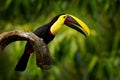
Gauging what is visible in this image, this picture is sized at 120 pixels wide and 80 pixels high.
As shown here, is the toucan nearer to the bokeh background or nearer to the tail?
the tail

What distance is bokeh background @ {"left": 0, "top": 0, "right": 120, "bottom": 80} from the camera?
2641 mm

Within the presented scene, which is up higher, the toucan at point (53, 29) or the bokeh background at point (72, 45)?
the bokeh background at point (72, 45)

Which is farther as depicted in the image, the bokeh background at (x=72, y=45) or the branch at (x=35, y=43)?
the bokeh background at (x=72, y=45)

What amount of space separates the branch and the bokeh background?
2000mm

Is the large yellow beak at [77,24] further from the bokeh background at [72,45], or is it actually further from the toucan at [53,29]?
the bokeh background at [72,45]

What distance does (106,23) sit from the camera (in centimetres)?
313

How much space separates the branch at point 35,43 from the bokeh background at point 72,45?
6.56 feet

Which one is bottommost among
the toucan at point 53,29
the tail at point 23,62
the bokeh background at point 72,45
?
the tail at point 23,62

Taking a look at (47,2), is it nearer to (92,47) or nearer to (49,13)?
(49,13)

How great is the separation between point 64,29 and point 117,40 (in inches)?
23.9

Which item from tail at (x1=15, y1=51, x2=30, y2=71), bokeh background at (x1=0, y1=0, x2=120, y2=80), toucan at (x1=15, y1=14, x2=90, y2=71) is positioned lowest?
tail at (x1=15, y1=51, x2=30, y2=71)

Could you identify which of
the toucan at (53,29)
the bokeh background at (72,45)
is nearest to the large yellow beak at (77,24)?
the toucan at (53,29)

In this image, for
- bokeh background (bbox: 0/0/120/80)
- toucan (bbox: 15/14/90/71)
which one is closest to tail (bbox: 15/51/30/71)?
toucan (bbox: 15/14/90/71)

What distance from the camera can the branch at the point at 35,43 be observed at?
53 centimetres
